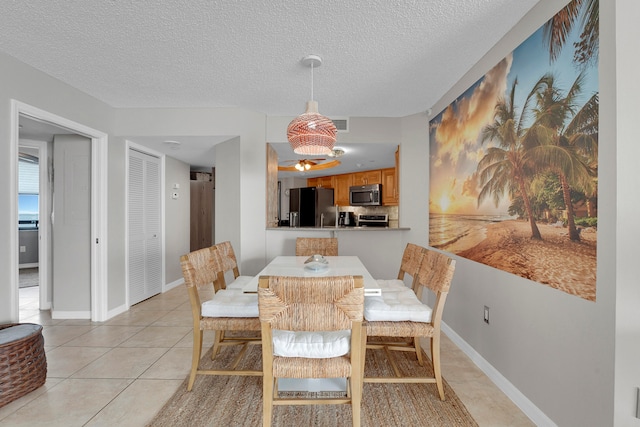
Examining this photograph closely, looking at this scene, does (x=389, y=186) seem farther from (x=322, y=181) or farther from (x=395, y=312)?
(x=395, y=312)

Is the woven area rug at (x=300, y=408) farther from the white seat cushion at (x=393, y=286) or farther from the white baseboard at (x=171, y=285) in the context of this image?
the white baseboard at (x=171, y=285)

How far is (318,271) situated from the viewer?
2104mm

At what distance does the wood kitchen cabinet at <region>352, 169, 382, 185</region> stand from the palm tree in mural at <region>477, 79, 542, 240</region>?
11.0 feet

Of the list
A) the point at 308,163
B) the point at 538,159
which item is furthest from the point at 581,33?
the point at 308,163

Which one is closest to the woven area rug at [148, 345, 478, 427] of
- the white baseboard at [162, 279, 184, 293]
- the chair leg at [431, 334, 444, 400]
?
the chair leg at [431, 334, 444, 400]

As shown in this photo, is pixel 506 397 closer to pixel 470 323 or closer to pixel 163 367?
pixel 470 323

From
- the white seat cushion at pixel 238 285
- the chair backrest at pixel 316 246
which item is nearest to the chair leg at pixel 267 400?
the white seat cushion at pixel 238 285

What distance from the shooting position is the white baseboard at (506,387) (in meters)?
1.57

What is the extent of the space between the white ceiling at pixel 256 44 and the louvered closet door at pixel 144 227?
1.09m

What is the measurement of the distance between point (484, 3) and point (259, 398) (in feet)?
8.51

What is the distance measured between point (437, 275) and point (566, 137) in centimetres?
97

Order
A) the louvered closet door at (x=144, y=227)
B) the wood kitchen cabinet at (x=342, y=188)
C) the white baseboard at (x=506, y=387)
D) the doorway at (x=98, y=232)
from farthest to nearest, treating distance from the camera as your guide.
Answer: the wood kitchen cabinet at (x=342, y=188) → the louvered closet door at (x=144, y=227) → the doorway at (x=98, y=232) → the white baseboard at (x=506, y=387)

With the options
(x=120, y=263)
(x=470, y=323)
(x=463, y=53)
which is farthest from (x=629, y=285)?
(x=120, y=263)

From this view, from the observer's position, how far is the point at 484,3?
5.24 feet
